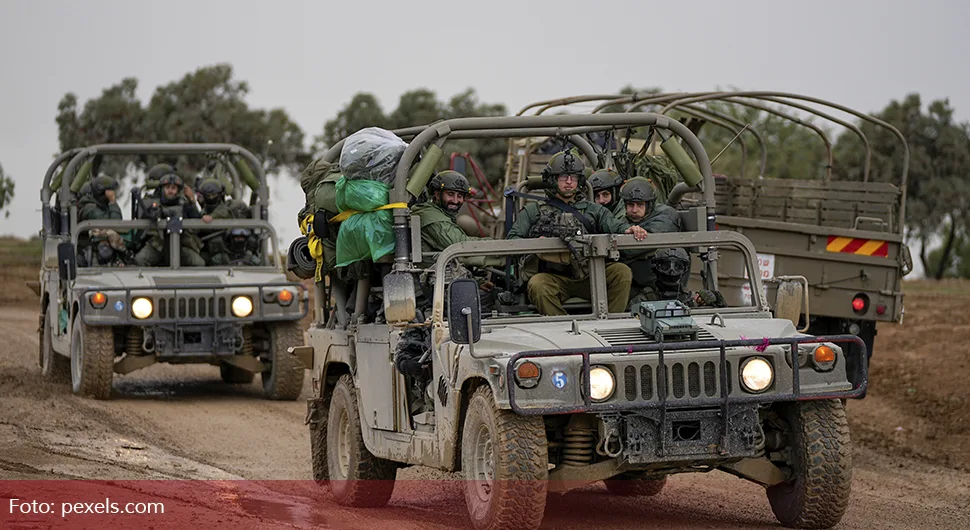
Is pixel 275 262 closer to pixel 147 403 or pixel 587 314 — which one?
pixel 147 403

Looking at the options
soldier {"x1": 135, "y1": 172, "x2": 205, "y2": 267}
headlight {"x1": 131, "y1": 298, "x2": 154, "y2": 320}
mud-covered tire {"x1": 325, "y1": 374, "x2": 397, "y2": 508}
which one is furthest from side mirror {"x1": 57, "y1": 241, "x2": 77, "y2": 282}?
mud-covered tire {"x1": 325, "y1": 374, "x2": 397, "y2": 508}

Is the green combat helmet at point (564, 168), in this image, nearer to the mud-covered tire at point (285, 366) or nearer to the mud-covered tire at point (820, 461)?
the mud-covered tire at point (820, 461)

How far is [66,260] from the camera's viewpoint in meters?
15.1

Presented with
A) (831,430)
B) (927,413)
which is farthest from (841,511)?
(927,413)

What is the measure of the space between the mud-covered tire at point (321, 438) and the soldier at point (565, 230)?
7.85ft

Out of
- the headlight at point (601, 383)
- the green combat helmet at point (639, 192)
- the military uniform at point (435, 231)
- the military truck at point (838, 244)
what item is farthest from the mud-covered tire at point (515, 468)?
the military truck at point (838, 244)

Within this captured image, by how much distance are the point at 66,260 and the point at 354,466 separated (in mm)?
6152

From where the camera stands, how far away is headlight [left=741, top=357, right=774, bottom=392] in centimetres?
767

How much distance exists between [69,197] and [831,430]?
1035 centimetres

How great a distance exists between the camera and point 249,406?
602 inches

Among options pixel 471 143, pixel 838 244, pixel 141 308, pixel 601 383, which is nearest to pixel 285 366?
pixel 141 308

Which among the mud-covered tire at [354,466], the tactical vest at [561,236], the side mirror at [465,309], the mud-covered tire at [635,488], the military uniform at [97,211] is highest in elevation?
the military uniform at [97,211]

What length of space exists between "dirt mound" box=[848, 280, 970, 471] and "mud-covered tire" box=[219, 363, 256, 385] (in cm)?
637

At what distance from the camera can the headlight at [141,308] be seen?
15016 mm
